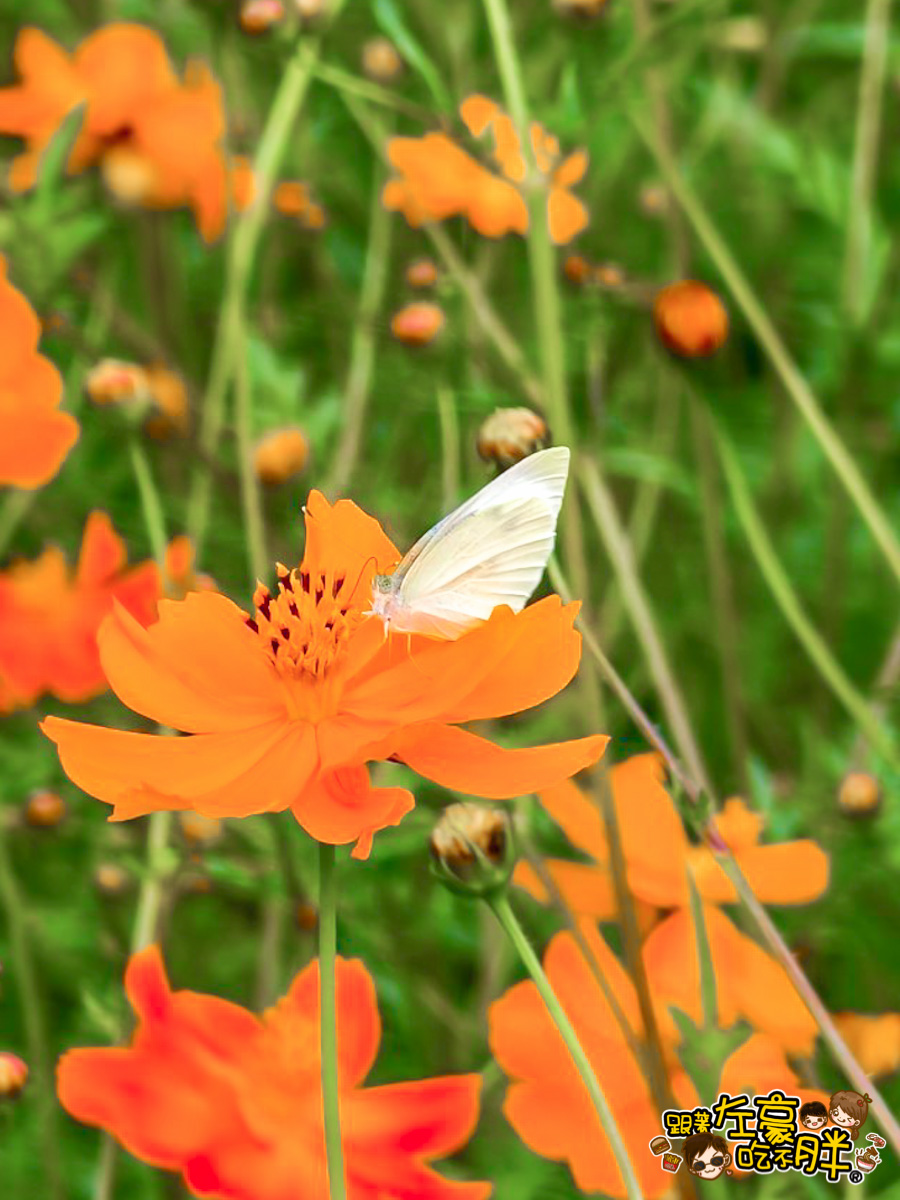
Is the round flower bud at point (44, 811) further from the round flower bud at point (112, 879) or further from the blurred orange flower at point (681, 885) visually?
the blurred orange flower at point (681, 885)

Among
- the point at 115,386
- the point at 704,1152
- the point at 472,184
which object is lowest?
the point at 704,1152

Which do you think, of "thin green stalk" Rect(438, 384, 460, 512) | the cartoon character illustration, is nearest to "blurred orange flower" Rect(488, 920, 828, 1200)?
the cartoon character illustration

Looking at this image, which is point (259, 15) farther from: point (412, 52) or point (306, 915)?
point (306, 915)

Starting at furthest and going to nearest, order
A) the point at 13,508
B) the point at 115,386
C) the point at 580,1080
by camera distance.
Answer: the point at 13,508 < the point at 115,386 < the point at 580,1080

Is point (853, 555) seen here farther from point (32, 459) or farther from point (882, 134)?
point (32, 459)

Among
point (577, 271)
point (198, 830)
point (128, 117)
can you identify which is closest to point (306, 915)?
point (198, 830)

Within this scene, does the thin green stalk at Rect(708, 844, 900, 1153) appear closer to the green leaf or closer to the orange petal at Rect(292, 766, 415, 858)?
the orange petal at Rect(292, 766, 415, 858)

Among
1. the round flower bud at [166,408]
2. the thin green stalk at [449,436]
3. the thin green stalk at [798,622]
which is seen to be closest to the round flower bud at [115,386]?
the round flower bud at [166,408]
